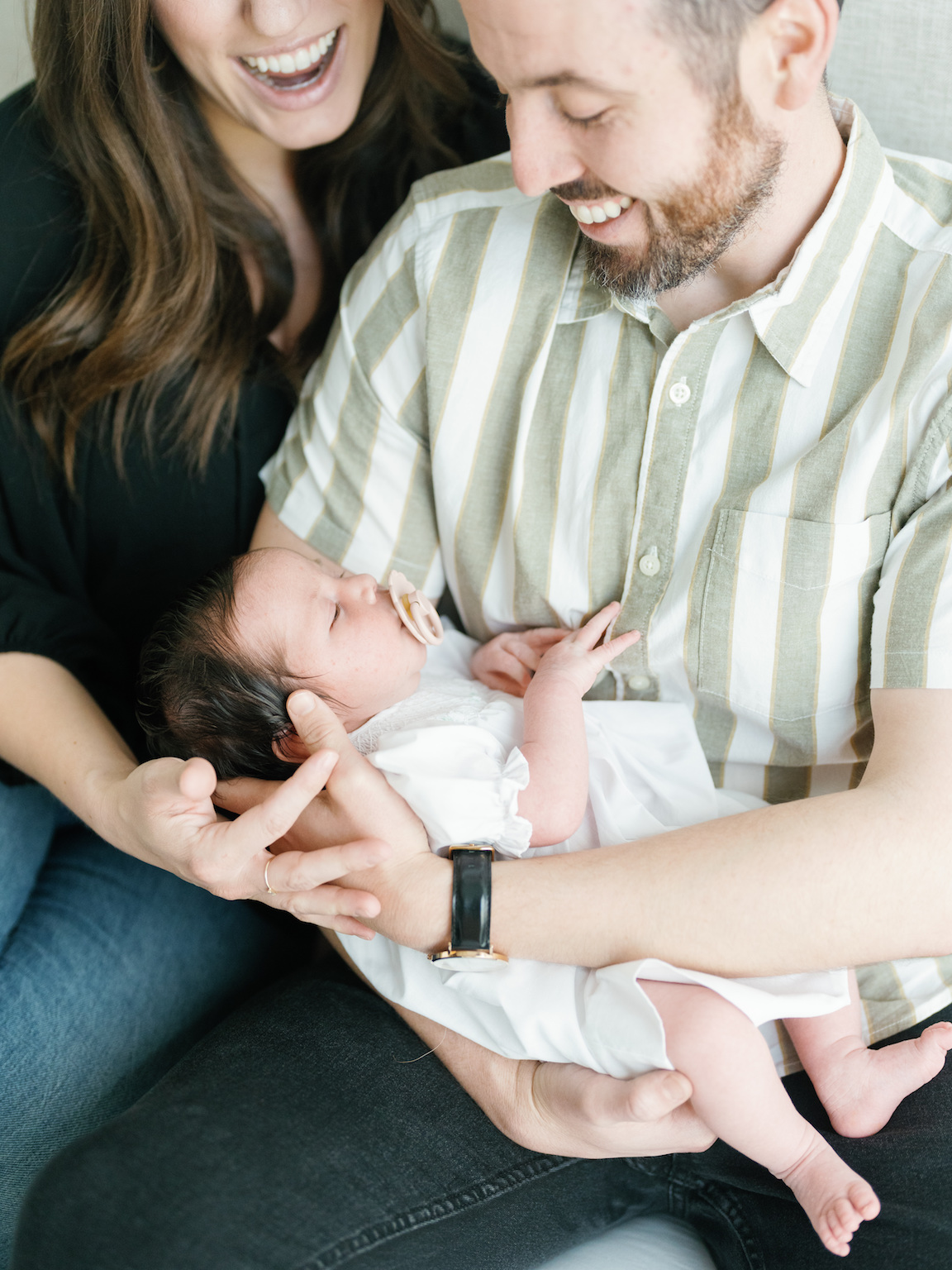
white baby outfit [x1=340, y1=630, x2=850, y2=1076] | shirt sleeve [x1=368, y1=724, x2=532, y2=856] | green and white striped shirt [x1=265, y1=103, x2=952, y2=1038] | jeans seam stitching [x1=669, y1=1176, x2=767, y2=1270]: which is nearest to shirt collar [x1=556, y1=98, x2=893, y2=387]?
green and white striped shirt [x1=265, y1=103, x2=952, y2=1038]

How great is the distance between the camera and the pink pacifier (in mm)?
1449

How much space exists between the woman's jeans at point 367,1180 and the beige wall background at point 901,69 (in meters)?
1.33

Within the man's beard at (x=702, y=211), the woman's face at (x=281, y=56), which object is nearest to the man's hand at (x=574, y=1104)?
the man's beard at (x=702, y=211)

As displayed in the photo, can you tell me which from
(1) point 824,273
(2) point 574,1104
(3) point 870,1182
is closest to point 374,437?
(1) point 824,273

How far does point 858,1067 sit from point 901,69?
140 cm

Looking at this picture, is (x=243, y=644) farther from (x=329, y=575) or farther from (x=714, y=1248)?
(x=714, y=1248)

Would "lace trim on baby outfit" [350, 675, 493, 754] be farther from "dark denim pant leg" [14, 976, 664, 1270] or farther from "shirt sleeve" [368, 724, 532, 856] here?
"dark denim pant leg" [14, 976, 664, 1270]

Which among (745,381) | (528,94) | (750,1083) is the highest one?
(528,94)

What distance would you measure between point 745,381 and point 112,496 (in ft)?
3.43

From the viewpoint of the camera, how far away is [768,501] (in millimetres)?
1313

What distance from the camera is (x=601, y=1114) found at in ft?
3.84

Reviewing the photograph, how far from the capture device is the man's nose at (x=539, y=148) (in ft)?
→ 3.84

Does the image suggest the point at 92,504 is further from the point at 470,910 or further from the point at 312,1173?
the point at 312,1173

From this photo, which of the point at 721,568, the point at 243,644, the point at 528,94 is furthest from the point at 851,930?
the point at 528,94
